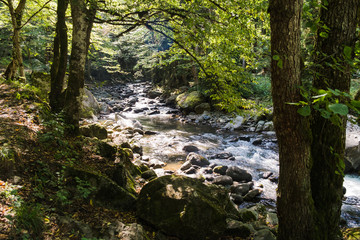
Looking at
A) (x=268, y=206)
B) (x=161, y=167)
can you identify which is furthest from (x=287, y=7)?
(x=161, y=167)

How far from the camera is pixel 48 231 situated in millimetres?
2545

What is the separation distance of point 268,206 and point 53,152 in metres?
5.49

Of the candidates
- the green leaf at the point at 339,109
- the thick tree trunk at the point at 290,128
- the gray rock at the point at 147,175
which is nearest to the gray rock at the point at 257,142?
the gray rock at the point at 147,175

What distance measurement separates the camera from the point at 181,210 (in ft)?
12.1

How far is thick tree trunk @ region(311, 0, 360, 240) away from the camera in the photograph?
2.69m

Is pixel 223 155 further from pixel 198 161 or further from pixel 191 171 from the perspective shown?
pixel 191 171

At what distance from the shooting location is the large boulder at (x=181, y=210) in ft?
11.9

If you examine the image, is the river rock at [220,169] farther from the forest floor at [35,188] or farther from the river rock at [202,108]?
the river rock at [202,108]

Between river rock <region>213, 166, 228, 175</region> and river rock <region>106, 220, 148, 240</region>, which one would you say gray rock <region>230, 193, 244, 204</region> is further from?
river rock <region>106, 220, 148, 240</region>

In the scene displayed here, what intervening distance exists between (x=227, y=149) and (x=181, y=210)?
7.35 m

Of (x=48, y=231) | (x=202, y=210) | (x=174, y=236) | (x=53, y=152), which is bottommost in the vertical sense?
(x=174, y=236)

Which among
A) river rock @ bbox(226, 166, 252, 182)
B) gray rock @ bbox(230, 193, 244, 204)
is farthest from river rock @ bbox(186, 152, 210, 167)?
gray rock @ bbox(230, 193, 244, 204)

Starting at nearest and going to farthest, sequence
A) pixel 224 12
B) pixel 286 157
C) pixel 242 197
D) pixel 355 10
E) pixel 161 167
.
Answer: pixel 355 10
pixel 286 157
pixel 224 12
pixel 242 197
pixel 161 167

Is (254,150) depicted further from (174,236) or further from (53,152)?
(53,152)
